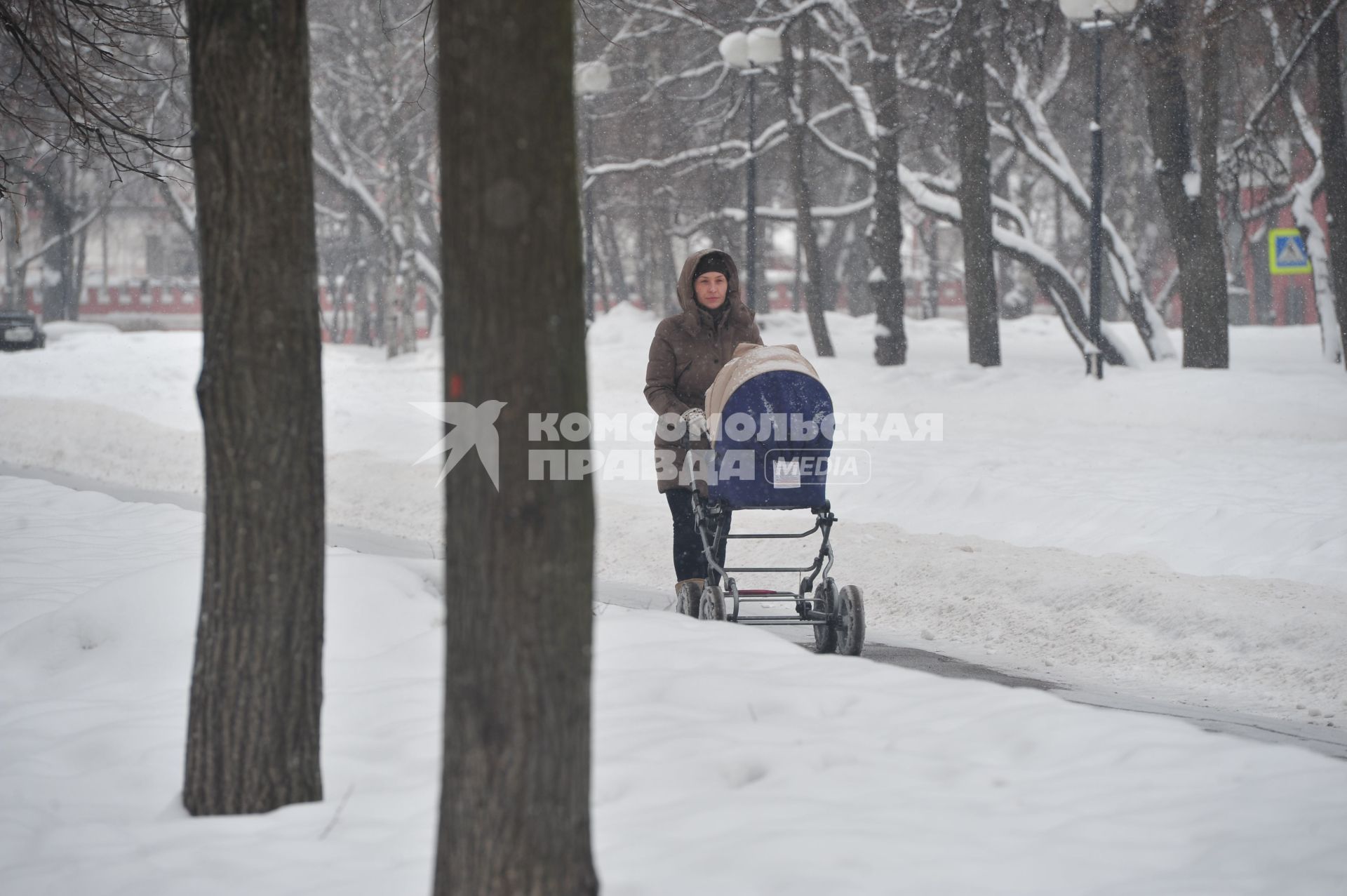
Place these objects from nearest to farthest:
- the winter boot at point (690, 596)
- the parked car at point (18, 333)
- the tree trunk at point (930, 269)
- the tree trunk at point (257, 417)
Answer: the tree trunk at point (257, 417) → the winter boot at point (690, 596) → the parked car at point (18, 333) → the tree trunk at point (930, 269)

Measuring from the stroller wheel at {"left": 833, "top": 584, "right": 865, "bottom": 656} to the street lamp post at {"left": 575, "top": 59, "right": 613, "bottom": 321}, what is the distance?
1008 cm

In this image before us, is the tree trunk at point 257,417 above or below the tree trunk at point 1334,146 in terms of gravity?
below

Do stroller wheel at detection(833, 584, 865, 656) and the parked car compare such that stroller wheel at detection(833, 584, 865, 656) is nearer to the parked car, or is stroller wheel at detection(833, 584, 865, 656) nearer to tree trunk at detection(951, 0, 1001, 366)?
tree trunk at detection(951, 0, 1001, 366)

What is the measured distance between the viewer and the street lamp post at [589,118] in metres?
21.5

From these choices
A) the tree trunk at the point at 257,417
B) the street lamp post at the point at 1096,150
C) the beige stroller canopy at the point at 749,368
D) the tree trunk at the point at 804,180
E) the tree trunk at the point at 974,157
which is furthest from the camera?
the tree trunk at the point at 804,180

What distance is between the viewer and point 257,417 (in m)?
4.33

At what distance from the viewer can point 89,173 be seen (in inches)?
2002

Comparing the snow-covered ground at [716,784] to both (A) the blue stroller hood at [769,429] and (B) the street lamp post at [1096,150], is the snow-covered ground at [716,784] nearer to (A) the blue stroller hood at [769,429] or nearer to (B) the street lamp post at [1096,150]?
(A) the blue stroller hood at [769,429]

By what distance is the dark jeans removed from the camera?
7.85 metres

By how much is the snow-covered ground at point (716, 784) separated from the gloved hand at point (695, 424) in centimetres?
116

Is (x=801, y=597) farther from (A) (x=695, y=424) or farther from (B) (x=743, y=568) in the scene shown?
(A) (x=695, y=424)

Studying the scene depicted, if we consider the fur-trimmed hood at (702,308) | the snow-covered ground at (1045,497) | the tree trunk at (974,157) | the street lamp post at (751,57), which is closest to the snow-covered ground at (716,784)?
the fur-trimmed hood at (702,308)

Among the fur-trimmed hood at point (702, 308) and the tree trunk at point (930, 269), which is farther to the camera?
the tree trunk at point (930, 269)

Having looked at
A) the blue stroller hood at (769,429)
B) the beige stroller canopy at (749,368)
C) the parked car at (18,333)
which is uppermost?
the parked car at (18,333)
